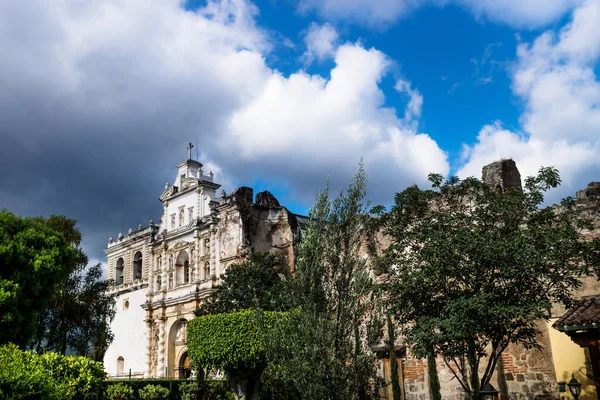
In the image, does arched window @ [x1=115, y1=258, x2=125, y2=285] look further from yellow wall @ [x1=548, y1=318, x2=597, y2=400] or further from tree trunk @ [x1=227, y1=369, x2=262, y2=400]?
yellow wall @ [x1=548, y1=318, x2=597, y2=400]

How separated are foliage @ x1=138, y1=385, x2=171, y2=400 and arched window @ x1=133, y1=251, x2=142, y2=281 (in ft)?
59.6

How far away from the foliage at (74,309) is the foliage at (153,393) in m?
5.14

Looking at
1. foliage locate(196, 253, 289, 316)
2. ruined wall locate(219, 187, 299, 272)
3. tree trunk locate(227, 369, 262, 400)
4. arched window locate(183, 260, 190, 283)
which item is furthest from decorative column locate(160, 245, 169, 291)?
tree trunk locate(227, 369, 262, 400)

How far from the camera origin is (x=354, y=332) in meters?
9.67

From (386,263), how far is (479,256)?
2.15 m

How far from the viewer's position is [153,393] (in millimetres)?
22156

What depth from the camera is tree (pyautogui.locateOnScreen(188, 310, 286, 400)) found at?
16078mm

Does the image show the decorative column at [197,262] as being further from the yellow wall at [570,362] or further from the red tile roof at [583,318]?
the red tile roof at [583,318]

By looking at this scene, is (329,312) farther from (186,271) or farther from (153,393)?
(186,271)

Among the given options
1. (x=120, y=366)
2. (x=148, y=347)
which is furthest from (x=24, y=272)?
(x=120, y=366)

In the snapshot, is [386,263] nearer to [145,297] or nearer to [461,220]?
[461,220]

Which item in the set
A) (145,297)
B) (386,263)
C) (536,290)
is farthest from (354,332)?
(145,297)

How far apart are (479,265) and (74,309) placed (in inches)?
807

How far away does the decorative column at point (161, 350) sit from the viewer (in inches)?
1346
